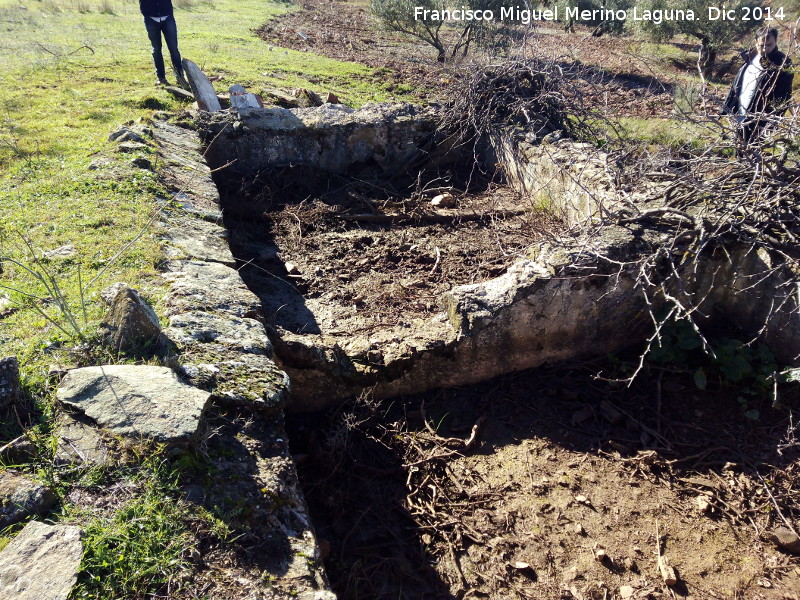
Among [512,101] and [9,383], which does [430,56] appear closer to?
[512,101]

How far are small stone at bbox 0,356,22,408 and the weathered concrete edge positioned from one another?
2.01 feet

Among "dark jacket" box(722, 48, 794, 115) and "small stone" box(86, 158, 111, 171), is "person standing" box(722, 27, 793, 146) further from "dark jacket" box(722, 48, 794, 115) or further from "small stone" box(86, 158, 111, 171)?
"small stone" box(86, 158, 111, 171)

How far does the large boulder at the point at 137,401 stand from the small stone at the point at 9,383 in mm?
165

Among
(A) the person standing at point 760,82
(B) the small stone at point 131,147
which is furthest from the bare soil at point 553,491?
(B) the small stone at point 131,147

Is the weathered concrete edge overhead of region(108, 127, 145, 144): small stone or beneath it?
beneath

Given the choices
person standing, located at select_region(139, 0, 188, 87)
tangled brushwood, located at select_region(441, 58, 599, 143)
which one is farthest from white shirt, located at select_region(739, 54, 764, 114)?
person standing, located at select_region(139, 0, 188, 87)

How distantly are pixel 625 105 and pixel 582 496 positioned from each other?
9.78 meters

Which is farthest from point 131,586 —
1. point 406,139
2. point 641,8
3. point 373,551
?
point 641,8

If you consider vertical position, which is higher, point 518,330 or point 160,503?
point 160,503

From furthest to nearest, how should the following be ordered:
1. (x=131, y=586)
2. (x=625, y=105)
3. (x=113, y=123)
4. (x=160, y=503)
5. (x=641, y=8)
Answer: (x=641, y=8)
(x=625, y=105)
(x=113, y=123)
(x=160, y=503)
(x=131, y=586)

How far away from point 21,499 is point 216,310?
141 centimetres

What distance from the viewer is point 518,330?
3.62 m

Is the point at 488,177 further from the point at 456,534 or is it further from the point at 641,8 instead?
the point at 641,8

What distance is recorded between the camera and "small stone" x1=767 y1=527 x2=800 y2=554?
2764 mm
